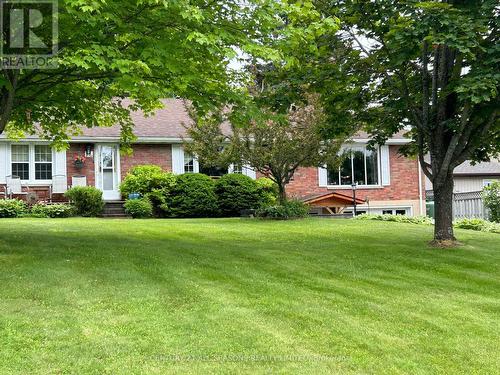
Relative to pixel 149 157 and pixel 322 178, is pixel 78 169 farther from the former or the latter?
pixel 322 178

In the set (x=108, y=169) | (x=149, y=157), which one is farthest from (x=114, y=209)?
(x=149, y=157)

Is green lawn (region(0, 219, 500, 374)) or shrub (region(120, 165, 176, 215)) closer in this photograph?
green lawn (region(0, 219, 500, 374))

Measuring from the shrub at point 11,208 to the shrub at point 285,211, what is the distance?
27.2ft

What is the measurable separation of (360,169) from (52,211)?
13.9m

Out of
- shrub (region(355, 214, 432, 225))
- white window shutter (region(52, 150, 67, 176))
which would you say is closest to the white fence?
shrub (region(355, 214, 432, 225))

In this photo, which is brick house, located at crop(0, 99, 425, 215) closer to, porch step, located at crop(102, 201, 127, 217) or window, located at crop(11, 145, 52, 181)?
window, located at crop(11, 145, 52, 181)

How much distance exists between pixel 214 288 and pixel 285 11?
169 inches

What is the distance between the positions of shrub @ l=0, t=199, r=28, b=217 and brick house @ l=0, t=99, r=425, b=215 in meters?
1.70

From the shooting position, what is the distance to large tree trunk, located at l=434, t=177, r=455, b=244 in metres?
10.4

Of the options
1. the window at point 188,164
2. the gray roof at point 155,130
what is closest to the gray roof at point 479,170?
the gray roof at point 155,130

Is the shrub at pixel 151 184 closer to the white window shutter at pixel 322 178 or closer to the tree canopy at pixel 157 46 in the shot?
the white window shutter at pixel 322 178

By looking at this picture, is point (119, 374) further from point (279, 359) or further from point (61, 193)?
point (61, 193)

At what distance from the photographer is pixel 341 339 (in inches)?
186

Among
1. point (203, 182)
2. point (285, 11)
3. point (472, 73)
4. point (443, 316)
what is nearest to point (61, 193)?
point (203, 182)
